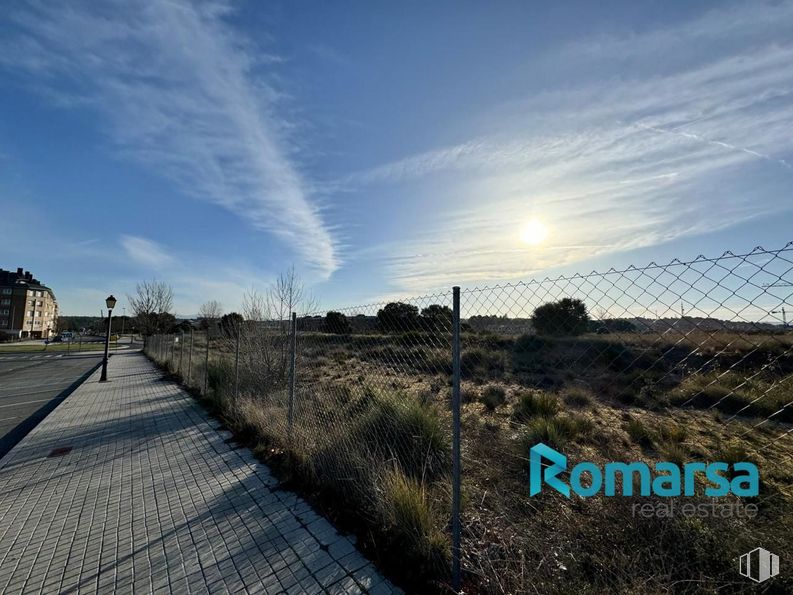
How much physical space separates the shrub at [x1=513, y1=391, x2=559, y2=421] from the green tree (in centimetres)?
401

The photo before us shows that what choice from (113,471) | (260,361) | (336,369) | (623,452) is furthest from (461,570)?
(336,369)

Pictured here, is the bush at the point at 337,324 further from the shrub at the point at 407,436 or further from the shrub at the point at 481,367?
the shrub at the point at 481,367

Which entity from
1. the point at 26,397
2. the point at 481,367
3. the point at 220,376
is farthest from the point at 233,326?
the point at 481,367

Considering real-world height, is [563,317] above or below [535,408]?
above

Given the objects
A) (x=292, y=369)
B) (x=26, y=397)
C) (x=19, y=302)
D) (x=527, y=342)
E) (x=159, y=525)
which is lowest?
(x=26, y=397)

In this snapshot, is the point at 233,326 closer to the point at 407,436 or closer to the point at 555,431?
the point at 407,436

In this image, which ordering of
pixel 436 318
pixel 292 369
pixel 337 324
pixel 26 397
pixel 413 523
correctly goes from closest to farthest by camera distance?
pixel 413 523
pixel 436 318
pixel 292 369
pixel 337 324
pixel 26 397

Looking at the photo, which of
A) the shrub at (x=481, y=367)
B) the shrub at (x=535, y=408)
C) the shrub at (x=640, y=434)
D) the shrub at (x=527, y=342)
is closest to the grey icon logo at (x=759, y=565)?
the shrub at (x=527, y=342)

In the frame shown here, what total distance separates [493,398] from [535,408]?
56.4 inches

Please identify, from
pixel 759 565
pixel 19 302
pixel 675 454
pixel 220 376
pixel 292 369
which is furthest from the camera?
pixel 19 302

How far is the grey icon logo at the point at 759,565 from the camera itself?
2301mm

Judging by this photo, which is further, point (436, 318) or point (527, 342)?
point (527, 342)

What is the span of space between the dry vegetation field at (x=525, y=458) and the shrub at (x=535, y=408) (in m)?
0.04

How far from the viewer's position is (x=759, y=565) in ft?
7.70
